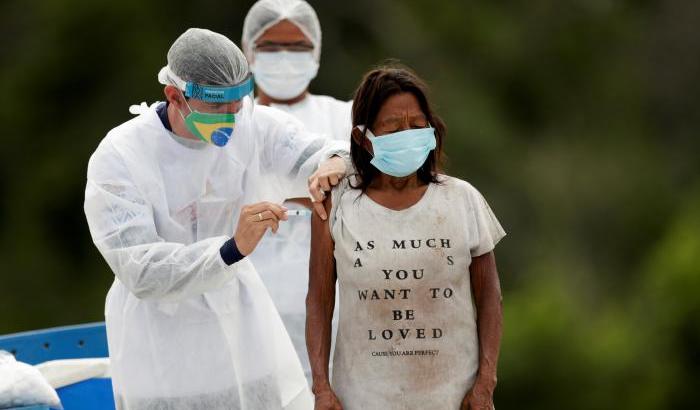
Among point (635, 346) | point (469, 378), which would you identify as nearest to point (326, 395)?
point (469, 378)

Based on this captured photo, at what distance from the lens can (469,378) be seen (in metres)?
4.29

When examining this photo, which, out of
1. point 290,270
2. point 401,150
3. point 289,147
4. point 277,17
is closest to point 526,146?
point 277,17

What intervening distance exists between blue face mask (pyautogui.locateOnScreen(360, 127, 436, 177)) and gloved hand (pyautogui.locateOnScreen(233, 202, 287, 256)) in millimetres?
371

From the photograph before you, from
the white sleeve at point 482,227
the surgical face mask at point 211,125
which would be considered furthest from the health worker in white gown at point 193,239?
the white sleeve at point 482,227

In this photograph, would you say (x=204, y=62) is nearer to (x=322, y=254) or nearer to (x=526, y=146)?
(x=322, y=254)

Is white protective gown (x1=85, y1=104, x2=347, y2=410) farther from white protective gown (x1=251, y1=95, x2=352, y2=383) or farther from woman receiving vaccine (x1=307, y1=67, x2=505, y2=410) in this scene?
white protective gown (x1=251, y1=95, x2=352, y2=383)

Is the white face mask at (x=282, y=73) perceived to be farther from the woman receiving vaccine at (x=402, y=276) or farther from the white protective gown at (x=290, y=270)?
the woman receiving vaccine at (x=402, y=276)

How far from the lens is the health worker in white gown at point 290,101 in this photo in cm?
593

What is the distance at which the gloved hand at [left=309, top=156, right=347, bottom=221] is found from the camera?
436 cm

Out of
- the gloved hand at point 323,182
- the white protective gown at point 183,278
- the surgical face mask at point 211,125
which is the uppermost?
the surgical face mask at point 211,125

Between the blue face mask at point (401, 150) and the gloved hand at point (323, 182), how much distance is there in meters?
0.15

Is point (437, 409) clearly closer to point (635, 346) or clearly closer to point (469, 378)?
point (469, 378)

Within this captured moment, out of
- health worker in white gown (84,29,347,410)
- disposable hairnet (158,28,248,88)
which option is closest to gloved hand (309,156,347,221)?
health worker in white gown (84,29,347,410)

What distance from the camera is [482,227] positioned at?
4316mm
